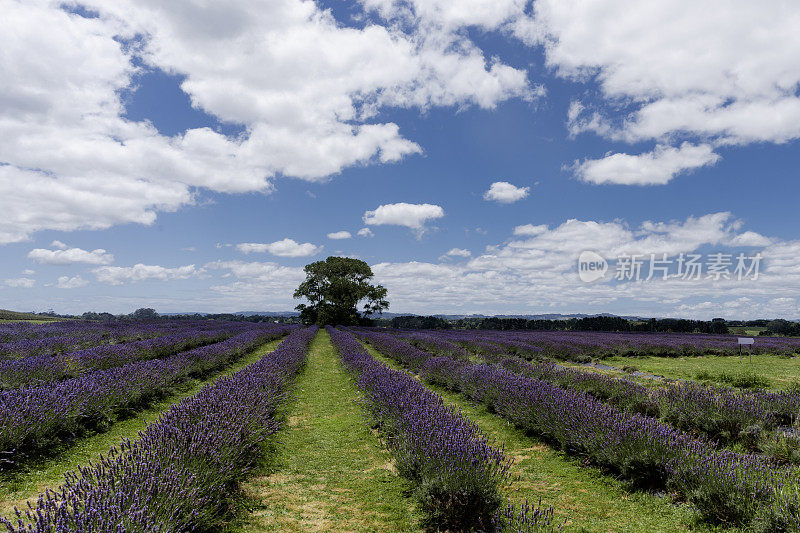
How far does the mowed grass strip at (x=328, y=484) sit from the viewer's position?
3311mm

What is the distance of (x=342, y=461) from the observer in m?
4.76

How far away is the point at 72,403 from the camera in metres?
5.03

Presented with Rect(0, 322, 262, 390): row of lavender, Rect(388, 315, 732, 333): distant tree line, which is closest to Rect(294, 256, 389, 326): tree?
Rect(388, 315, 732, 333): distant tree line

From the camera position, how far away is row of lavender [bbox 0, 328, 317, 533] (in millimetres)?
2127

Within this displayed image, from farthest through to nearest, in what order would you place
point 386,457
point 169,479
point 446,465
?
1. point 386,457
2. point 446,465
3. point 169,479

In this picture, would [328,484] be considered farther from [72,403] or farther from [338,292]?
[338,292]

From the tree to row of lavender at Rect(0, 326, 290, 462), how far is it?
4015 centimetres

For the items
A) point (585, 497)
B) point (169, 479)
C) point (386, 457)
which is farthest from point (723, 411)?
point (169, 479)

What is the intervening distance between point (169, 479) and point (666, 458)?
4.43 meters

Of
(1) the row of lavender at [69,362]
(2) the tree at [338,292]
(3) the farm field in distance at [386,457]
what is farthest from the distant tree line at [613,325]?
(3) the farm field in distance at [386,457]

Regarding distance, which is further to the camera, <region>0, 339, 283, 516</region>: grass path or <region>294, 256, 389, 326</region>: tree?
<region>294, 256, 389, 326</region>: tree

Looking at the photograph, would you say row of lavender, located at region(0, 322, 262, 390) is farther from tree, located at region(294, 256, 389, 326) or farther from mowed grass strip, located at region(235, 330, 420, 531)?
tree, located at region(294, 256, 389, 326)

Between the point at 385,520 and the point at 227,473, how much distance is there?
147cm

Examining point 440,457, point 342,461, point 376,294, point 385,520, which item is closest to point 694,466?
point 440,457
